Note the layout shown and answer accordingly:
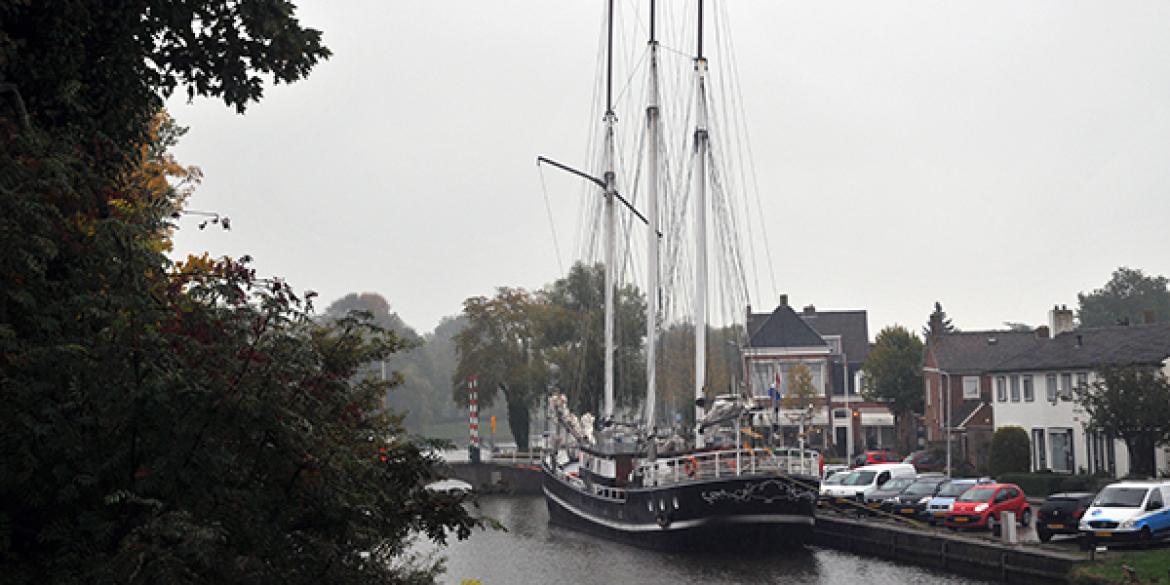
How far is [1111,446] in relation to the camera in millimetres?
55531

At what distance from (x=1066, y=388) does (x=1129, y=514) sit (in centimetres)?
2923

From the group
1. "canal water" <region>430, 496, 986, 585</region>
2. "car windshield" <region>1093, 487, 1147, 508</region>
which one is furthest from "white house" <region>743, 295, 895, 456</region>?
"car windshield" <region>1093, 487, 1147, 508</region>

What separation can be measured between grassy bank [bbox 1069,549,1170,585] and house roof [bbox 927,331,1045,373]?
48.4 m

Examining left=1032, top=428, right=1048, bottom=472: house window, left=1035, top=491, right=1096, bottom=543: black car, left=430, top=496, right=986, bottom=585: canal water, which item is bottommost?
left=430, top=496, right=986, bottom=585: canal water

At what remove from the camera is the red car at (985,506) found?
39.1 metres

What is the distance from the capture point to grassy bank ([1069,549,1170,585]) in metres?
27.4

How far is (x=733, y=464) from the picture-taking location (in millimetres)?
43156

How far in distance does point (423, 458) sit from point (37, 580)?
372 cm

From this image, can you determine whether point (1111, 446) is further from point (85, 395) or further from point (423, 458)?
point (85, 395)

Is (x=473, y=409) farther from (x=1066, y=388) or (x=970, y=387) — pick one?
(x=1066, y=388)

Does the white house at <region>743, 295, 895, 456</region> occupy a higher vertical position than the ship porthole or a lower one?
higher

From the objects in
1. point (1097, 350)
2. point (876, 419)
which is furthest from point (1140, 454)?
point (876, 419)

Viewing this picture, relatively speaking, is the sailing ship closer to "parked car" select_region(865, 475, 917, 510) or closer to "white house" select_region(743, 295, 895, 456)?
"parked car" select_region(865, 475, 917, 510)

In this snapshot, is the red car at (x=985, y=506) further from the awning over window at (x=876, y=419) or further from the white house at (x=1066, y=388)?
the awning over window at (x=876, y=419)
